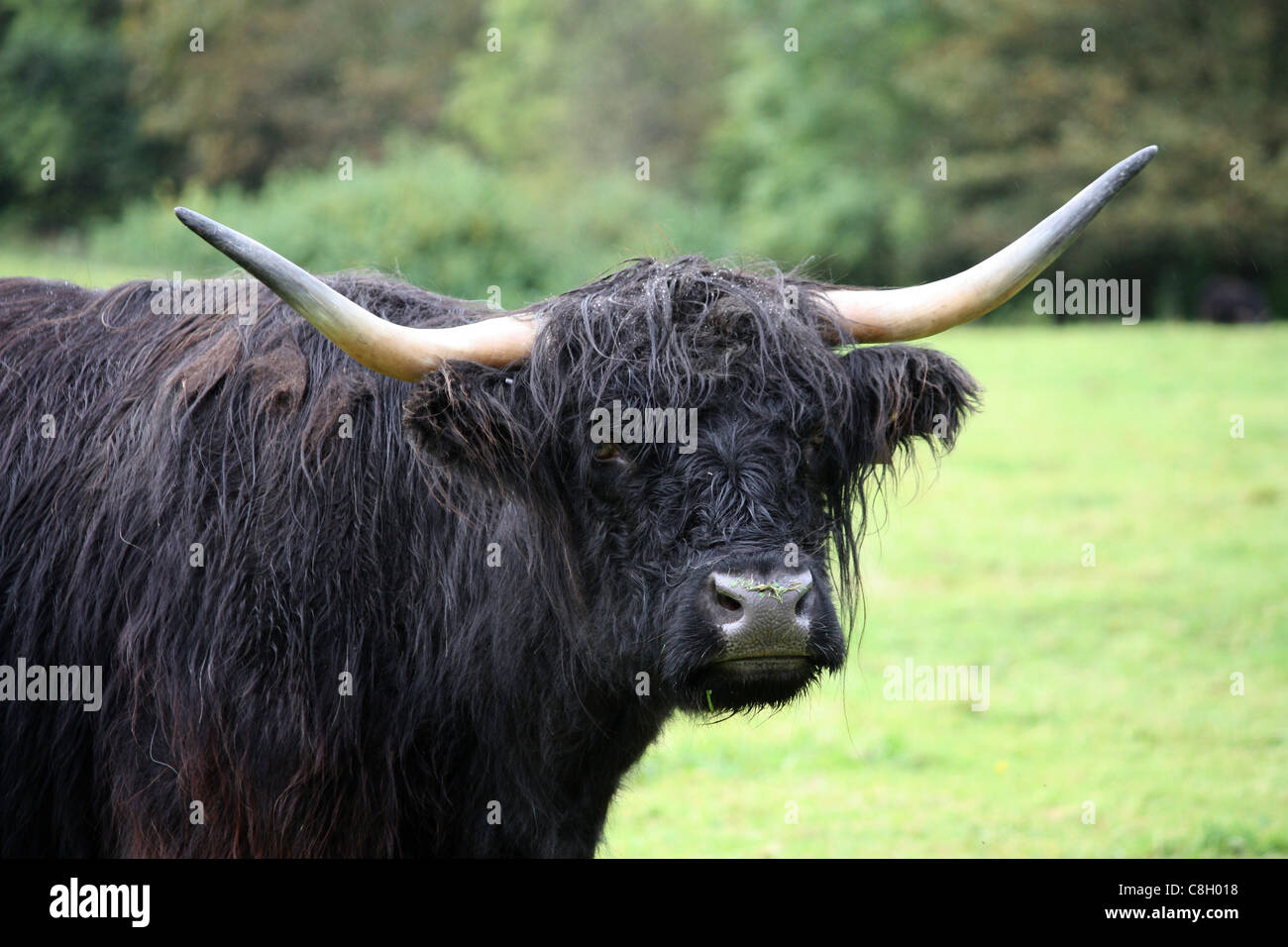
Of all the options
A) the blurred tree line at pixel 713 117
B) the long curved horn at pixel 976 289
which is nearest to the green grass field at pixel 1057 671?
the long curved horn at pixel 976 289

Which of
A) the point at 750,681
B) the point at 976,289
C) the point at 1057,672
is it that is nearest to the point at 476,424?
the point at 750,681

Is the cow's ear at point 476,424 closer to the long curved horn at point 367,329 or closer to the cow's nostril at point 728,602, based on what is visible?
the long curved horn at point 367,329

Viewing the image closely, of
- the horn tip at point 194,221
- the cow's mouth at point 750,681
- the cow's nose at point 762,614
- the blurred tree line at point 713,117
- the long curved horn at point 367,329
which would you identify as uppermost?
the blurred tree line at point 713,117

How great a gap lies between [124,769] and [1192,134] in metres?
28.3

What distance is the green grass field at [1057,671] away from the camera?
564 centimetres

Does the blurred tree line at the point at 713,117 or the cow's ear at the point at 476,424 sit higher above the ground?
the blurred tree line at the point at 713,117

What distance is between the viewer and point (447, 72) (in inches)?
1443

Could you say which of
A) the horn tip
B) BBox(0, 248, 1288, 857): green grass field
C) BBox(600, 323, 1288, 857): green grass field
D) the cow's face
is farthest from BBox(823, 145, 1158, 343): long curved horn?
the horn tip

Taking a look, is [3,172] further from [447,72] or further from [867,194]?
[867,194]

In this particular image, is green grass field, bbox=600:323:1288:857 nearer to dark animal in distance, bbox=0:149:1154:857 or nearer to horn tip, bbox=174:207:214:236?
dark animal in distance, bbox=0:149:1154:857

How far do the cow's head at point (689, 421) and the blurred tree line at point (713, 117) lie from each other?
766 inches

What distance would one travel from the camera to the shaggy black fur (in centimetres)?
330

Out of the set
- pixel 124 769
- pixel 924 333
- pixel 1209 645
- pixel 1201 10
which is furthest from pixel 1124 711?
pixel 1201 10

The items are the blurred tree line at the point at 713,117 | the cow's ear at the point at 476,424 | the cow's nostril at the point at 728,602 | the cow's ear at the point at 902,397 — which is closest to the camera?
the cow's nostril at the point at 728,602
